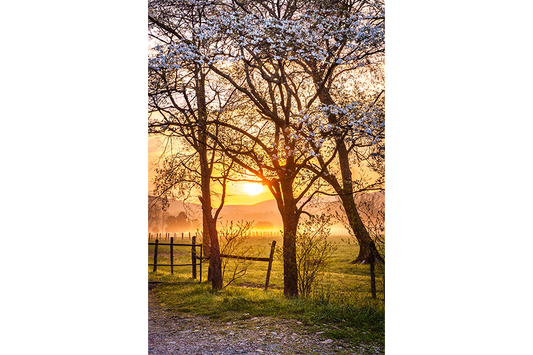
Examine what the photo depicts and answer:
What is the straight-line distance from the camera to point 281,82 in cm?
353

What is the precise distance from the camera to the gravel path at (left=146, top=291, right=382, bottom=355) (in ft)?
8.93

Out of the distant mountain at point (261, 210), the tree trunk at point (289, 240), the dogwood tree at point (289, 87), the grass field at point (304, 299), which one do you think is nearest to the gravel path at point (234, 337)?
the grass field at point (304, 299)

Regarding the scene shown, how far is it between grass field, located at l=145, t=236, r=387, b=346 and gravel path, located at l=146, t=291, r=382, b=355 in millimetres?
119

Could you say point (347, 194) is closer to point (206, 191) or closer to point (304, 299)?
point (304, 299)

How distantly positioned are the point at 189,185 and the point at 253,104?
121cm
